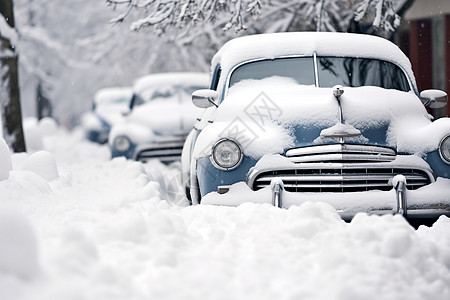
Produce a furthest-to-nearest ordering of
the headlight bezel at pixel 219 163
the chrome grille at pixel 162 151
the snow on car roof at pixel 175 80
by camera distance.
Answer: the snow on car roof at pixel 175 80 → the chrome grille at pixel 162 151 → the headlight bezel at pixel 219 163

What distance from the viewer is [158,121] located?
1107 centimetres

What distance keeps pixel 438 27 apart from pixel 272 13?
455cm

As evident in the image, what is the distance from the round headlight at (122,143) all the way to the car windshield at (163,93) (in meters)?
1.44

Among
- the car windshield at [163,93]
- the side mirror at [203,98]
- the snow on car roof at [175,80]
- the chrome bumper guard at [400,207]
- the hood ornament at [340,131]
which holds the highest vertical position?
the side mirror at [203,98]

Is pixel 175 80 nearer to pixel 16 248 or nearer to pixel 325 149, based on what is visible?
pixel 325 149

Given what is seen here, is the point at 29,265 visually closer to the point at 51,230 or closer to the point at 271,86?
the point at 51,230

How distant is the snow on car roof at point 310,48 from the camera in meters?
6.37

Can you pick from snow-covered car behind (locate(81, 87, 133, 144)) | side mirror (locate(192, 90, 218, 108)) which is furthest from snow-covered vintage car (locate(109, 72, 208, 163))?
snow-covered car behind (locate(81, 87, 133, 144))

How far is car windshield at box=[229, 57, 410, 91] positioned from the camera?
20.3 ft

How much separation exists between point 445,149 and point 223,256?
240 cm

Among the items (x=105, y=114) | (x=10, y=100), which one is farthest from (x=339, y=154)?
(x=105, y=114)

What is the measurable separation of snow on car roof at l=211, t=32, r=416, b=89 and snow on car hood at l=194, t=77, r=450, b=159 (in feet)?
1.81

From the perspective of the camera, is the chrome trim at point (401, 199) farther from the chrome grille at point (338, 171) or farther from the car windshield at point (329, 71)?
the car windshield at point (329, 71)

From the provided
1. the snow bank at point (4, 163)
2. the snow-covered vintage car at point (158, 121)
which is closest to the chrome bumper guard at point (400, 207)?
the snow bank at point (4, 163)
